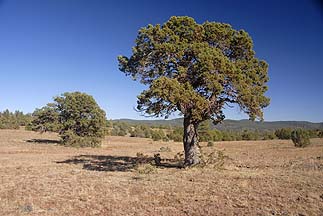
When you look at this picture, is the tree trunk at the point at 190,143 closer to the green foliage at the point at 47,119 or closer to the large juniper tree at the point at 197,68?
the large juniper tree at the point at 197,68

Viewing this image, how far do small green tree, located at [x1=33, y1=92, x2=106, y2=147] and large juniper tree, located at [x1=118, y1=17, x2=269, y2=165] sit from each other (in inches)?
932

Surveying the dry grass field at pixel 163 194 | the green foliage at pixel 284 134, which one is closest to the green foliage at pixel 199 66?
the dry grass field at pixel 163 194

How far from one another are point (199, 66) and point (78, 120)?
28.0 meters

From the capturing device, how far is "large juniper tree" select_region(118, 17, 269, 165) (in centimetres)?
1650

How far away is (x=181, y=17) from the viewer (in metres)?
18.0

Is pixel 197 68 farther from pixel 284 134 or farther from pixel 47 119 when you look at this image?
pixel 284 134

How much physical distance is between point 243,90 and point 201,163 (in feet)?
15.2

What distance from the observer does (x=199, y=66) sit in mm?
16469

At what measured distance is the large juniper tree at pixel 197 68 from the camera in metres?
16.5

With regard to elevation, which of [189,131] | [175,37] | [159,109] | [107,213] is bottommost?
[107,213]

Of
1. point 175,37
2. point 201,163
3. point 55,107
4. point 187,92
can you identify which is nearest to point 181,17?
point 175,37

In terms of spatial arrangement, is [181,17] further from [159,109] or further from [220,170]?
[220,170]

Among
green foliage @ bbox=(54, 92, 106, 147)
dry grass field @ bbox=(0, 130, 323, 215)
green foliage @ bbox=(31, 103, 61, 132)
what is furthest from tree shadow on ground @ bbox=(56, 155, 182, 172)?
green foliage @ bbox=(31, 103, 61, 132)

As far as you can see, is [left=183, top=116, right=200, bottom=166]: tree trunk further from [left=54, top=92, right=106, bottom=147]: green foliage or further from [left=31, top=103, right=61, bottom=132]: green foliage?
[left=31, top=103, right=61, bottom=132]: green foliage
